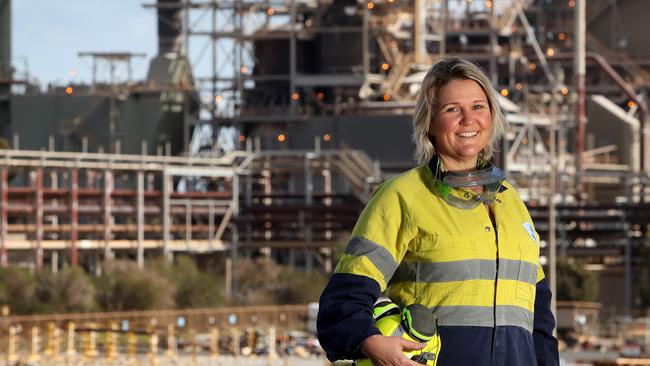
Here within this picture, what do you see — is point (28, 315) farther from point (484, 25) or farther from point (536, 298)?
point (536, 298)

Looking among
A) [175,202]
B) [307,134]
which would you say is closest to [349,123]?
[307,134]

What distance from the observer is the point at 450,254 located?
22.5 ft

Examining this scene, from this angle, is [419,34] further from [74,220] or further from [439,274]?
[439,274]

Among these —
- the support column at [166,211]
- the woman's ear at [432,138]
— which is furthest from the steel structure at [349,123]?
the woman's ear at [432,138]

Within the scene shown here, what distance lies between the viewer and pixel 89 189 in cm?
8950

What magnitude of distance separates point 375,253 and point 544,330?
812mm

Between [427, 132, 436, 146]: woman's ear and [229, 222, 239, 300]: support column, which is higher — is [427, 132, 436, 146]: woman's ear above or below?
above

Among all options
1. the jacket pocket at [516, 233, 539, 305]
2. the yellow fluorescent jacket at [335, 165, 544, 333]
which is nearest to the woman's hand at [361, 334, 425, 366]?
the yellow fluorescent jacket at [335, 165, 544, 333]

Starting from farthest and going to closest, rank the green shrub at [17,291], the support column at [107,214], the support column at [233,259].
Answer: the support column at [233,259]
the support column at [107,214]
the green shrub at [17,291]

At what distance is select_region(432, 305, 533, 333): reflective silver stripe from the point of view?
6867mm

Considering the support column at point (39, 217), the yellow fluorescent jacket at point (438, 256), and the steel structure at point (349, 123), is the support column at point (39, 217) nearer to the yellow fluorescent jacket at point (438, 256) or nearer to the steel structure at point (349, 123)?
the steel structure at point (349, 123)

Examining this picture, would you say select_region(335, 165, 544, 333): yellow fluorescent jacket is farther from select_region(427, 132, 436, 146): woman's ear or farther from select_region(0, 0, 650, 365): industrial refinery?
select_region(0, 0, 650, 365): industrial refinery

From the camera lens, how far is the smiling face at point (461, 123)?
7082 mm

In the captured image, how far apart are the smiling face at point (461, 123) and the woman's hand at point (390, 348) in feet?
2.66
